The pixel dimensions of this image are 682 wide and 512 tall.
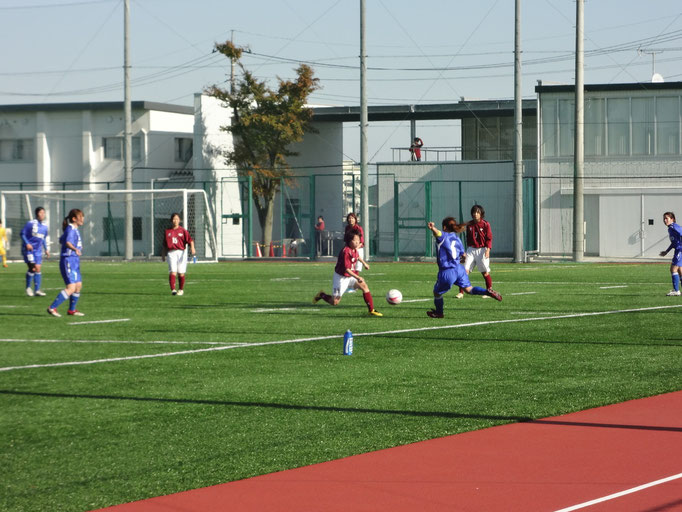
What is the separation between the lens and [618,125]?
142 ft

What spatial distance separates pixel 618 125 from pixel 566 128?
2.20 meters

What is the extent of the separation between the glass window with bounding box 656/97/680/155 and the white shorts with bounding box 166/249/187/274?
26.3 m

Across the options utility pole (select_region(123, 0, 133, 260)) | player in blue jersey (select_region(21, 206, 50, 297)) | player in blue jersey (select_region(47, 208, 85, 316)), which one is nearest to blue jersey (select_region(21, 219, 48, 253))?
player in blue jersey (select_region(21, 206, 50, 297))

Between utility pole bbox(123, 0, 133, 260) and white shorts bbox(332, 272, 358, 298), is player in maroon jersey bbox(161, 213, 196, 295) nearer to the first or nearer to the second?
white shorts bbox(332, 272, 358, 298)

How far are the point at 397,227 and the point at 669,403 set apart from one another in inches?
1392

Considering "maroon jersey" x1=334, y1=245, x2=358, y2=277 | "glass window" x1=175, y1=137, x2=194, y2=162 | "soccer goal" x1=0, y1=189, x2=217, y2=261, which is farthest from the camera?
"glass window" x1=175, y1=137, x2=194, y2=162

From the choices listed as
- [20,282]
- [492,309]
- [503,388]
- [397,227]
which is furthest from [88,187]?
[503,388]

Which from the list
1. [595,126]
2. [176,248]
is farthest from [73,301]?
[595,126]

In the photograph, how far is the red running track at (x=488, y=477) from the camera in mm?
5871

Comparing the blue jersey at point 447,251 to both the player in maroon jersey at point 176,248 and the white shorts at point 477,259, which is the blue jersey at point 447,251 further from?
the player in maroon jersey at point 176,248

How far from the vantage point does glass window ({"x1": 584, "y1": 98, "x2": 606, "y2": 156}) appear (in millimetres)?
43531

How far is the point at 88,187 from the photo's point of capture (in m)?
53.6

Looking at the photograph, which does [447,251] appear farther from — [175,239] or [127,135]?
[127,135]

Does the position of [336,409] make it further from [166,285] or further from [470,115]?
[470,115]
